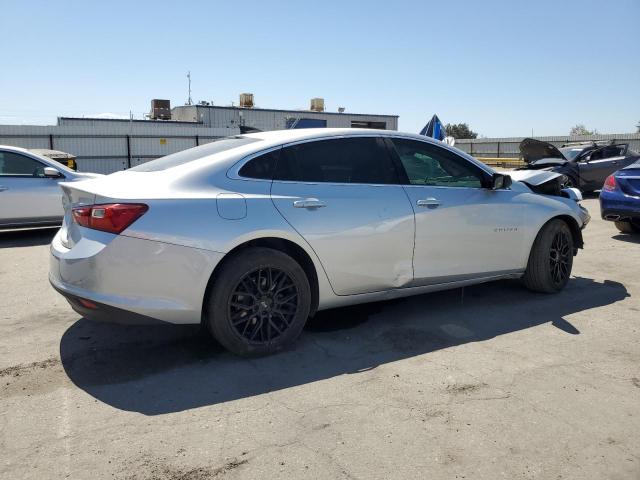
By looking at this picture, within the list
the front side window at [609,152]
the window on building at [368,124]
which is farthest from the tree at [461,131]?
the front side window at [609,152]

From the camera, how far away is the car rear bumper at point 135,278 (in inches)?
135

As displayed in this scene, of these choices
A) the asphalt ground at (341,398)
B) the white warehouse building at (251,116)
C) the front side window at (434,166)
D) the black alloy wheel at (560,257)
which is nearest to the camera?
the asphalt ground at (341,398)

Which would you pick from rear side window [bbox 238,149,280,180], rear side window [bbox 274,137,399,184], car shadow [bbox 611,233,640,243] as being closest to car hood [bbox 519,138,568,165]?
car shadow [bbox 611,233,640,243]

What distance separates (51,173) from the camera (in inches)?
355

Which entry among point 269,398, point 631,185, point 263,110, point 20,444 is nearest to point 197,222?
point 269,398

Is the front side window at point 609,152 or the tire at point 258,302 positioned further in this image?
the front side window at point 609,152

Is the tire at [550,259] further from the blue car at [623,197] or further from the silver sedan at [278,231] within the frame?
the blue car at [623,197]

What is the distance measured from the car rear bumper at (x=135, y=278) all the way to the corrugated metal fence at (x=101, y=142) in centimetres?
2207

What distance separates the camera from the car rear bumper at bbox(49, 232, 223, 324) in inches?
135

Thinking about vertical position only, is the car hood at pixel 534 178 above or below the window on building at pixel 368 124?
below

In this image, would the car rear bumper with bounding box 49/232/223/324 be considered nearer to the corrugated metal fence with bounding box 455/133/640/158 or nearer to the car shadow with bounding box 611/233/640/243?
the car shadow with bounding box 611/233/640/243

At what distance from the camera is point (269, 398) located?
129 inches

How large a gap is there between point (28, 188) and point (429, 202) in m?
7.21

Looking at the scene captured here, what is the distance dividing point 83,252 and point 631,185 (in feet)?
27.2
